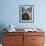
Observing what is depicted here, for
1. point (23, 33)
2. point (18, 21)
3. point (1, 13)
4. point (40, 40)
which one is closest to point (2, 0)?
point (1, 13)

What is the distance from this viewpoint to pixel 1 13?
3979 mm

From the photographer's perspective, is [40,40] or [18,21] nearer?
[40,40]

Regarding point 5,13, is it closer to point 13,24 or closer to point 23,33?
point 13,24

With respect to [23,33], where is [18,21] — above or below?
above

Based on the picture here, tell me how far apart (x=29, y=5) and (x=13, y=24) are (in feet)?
2.61

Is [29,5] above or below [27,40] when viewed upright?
above

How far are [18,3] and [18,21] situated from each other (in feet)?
1.88

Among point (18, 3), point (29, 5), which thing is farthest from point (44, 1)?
point (18, 3)

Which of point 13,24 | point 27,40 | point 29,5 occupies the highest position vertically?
point 29,5

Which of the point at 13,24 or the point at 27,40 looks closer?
the point at 27,40

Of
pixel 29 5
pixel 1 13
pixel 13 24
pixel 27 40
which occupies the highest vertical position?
pixel 29 5

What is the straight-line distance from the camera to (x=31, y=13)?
399 cm

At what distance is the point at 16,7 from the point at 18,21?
A: 1.48ft

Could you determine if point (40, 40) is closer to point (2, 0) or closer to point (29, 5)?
point (29, 5)
